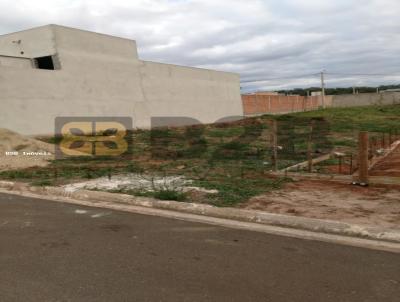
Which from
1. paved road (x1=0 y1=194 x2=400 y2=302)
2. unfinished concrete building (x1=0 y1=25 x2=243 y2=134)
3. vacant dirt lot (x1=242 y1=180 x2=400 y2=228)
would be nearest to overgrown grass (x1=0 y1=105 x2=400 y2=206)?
vacant dirt lot (x1=242 y1=180 x2=400 y2=228)

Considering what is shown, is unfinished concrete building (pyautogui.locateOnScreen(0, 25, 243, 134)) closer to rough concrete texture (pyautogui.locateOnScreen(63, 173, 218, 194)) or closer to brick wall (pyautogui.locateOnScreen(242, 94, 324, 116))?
rough concrete texture (pyautogui.locateOnScreen(63, 173, 218, 194))

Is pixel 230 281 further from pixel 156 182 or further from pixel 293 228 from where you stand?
pixel 156 182

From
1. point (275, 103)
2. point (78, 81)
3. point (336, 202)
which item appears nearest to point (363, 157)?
point (336, 202)

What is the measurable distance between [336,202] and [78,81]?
16881 millimetres

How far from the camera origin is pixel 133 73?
24.1 m

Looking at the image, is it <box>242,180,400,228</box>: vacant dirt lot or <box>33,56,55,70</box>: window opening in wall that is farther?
<box>33,56,55,70</box>: window opening in wall

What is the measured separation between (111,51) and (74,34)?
276 cm

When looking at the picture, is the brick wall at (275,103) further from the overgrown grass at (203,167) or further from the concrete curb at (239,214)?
the concrete curb at (239,214)

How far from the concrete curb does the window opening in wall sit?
1353 cm

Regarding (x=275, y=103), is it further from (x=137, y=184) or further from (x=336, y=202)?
(x=336, y=202)

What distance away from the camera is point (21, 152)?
1245 centimetres

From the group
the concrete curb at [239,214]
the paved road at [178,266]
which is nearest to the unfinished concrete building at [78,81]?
the concrete curb at [239,214]

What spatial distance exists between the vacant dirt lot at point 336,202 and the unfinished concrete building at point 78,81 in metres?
13.7

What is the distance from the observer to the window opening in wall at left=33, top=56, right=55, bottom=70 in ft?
65.2
